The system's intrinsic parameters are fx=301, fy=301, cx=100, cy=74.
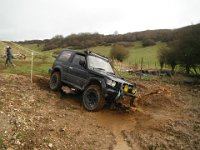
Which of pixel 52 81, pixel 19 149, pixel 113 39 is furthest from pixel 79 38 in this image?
pixel 19 149

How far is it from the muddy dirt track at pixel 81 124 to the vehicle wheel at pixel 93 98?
8.4 inches

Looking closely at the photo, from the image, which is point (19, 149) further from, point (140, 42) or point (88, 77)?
point (140, 42)

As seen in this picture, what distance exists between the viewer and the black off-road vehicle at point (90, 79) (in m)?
9.72

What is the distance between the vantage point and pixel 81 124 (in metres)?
8.70

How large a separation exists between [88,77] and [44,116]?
2365 millimetres

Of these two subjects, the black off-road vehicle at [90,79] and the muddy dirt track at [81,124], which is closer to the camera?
the muddy dirt track at [81,124]

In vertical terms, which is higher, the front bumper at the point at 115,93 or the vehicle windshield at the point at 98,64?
the vehicle windshield at the point at 98,64

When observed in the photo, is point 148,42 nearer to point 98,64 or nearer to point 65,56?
point 65,56

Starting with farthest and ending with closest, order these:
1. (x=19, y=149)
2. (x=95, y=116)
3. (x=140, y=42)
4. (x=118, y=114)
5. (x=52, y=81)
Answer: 1. (x=140, y=42)
2. (x=52, y=81)
3. (x=118, y=114)
4. (x=95, y=116)
5. (x=19, y=149)

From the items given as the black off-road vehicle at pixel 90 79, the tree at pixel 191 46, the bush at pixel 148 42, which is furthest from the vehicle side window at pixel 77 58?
the bush at pixel 148 42

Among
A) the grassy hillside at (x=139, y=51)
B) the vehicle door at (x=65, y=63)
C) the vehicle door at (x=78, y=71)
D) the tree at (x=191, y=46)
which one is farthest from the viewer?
the grassy hillside at (x=139, y=51)

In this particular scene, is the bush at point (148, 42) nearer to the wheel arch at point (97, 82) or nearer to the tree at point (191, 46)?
the tree at point (191, 46)

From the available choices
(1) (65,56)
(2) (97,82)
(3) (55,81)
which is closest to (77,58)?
(1) (65,56)

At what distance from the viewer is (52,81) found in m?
12.2
